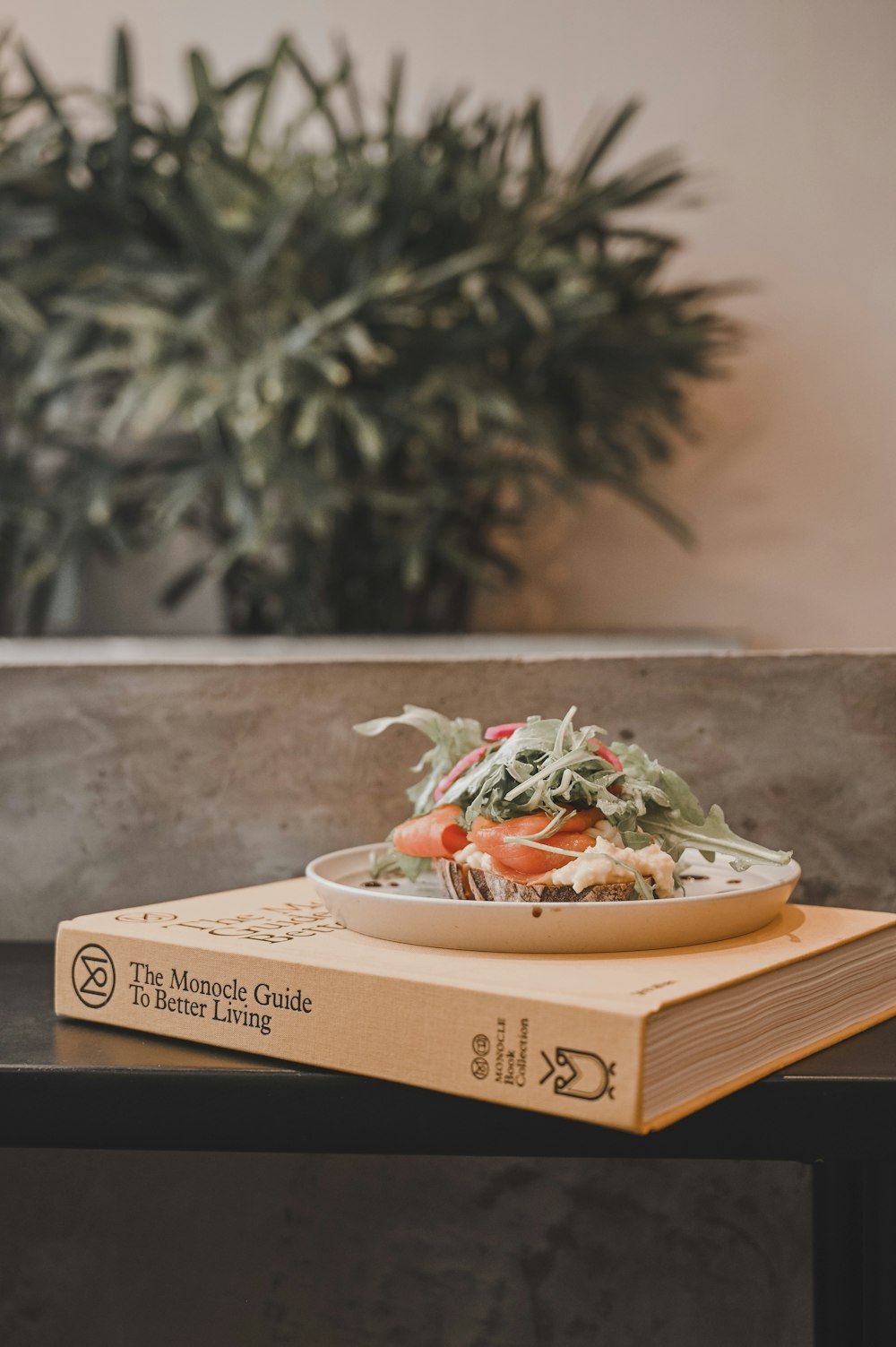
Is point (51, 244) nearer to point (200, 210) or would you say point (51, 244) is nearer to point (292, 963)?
point (200, 210)

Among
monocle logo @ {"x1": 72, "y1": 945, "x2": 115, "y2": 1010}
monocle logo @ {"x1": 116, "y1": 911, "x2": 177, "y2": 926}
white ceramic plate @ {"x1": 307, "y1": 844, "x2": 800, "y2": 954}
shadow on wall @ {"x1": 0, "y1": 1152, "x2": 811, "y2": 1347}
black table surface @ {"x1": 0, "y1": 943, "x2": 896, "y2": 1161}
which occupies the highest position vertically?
white ceramic plate @ {"x1": 307, "y1": 844, "x2": 800, "y2": 954}

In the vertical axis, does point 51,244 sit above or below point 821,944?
above

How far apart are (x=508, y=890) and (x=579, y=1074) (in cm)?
13

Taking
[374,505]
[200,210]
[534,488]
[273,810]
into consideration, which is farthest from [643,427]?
[273,810]

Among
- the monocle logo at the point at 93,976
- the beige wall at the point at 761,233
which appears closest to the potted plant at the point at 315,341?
the beige wall at the point at 761,233

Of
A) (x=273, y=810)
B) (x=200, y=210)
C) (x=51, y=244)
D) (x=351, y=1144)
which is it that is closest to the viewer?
(x=351, y=1144)

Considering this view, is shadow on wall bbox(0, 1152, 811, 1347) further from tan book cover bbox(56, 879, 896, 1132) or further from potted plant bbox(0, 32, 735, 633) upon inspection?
potted plant bbox(0, 32, 735, 633)

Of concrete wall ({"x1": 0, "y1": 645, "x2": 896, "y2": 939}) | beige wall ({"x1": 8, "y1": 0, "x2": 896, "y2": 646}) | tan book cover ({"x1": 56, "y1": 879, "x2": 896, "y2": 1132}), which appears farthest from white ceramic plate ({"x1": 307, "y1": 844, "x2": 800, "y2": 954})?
beige wall ({"x1": 8, "y1": 0, "x2": 896, "y2": 646})

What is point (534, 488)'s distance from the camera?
9.52ft

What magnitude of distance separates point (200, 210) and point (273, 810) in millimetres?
1877

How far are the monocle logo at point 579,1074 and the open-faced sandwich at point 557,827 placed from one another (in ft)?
0.35

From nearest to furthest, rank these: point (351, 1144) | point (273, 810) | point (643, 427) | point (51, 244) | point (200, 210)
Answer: point (351, 1144), point (273, 810), point (200, 210), point (51, 244), point (643, 427)

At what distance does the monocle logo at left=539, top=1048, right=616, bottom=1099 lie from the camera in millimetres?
409

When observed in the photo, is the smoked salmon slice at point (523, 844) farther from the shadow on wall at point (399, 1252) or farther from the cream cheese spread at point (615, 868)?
the shadow on wall at point (399, 1252)
